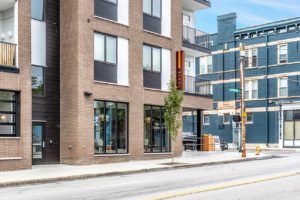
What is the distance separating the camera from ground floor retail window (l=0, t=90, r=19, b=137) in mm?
18781

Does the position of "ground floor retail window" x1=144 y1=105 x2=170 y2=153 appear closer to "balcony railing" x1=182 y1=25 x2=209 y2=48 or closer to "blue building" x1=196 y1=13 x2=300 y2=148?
"balcony railing" x1=182 y1=25 x2=209 y2=48

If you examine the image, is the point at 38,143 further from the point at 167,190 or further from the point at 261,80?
the point at 261,80

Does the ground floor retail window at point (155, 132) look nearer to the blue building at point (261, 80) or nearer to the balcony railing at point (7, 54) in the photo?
the balcony railing at point (7, 54)

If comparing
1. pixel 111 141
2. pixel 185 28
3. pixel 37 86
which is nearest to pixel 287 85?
pixel 185 28

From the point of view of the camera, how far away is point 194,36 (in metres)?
31.0

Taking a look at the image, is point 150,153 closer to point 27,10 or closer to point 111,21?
point 111,21

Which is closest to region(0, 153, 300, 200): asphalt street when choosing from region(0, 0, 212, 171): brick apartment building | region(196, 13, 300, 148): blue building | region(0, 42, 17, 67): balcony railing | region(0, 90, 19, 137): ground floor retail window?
region(0, 90, 19, 137): ground floor retail window

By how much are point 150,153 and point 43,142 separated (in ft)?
22.4

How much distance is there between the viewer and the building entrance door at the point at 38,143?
2117 centimetres

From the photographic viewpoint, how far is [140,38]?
25297 millimetres

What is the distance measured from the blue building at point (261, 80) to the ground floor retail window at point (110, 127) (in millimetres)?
25627

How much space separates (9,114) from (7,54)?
8.70ft

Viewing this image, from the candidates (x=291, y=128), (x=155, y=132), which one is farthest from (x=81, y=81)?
(x=291, y=128)

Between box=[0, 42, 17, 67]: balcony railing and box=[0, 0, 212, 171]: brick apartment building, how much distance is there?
4 cm
